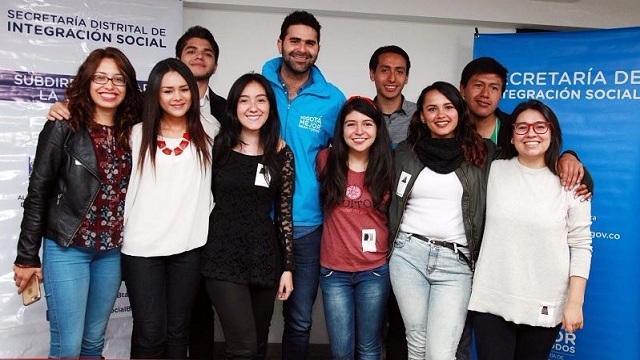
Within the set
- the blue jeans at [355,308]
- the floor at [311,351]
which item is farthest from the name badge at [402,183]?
the floor at [311,351]

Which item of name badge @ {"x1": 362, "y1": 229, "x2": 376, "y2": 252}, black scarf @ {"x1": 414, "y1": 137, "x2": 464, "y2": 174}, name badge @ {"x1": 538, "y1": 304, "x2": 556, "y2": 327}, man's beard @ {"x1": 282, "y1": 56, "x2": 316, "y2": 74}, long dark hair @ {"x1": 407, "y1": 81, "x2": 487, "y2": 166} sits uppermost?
man's beard @ {"x1": 282, "y1": 56, "x2": 316, "y2": 74}

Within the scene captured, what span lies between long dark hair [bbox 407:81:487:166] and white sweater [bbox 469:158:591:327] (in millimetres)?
232

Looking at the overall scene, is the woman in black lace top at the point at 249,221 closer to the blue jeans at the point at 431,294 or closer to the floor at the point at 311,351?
the blue jeans at the point at 431,294

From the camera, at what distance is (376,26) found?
3861 mm

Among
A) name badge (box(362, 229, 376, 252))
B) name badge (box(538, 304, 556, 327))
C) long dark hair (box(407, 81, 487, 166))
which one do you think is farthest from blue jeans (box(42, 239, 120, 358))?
name badge (box(538, 304, 556, 327))

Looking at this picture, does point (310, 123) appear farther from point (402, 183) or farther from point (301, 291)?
point (301, 291)

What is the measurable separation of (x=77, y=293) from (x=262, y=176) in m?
0.87

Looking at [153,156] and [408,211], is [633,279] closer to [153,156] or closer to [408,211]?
[408,211]

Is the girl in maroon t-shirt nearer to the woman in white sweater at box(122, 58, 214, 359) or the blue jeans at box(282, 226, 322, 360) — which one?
the blue jeans at box(282, 226, 322, 360)

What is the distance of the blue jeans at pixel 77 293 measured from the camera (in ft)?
6.62

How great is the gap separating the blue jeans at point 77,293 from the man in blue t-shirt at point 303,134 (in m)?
0.82

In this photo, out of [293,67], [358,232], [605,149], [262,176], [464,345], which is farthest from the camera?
[605,149]

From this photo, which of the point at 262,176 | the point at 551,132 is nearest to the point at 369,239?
the point at 262,176

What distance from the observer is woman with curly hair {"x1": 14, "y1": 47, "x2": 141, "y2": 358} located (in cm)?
200
